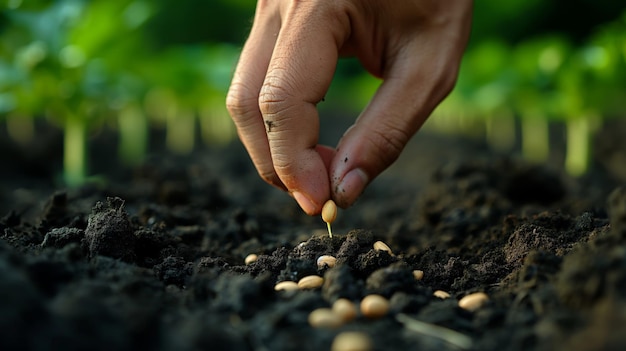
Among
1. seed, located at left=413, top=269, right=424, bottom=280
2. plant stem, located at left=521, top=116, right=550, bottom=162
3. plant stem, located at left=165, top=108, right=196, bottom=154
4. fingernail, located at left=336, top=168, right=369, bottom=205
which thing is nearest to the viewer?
seed, located at left=413, top=269, right=424, bottom=280

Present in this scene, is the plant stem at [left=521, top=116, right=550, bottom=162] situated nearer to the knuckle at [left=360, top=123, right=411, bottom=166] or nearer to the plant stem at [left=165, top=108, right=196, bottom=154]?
the plant stem at [left=165, top=108, right=196, bottom=154]

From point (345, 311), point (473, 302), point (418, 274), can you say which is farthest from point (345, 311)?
point (418, 274)

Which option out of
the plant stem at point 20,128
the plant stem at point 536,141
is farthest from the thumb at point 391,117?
the plant stem at point 20,128

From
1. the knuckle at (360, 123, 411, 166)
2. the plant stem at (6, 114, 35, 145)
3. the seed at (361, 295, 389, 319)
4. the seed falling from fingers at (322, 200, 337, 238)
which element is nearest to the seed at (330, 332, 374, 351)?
the seed at (361, 295, 389, 319)

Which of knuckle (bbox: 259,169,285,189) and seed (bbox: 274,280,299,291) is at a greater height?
knuckle (bbox: 259,169,285,189)

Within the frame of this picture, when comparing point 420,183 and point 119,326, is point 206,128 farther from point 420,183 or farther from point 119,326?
point 119,326

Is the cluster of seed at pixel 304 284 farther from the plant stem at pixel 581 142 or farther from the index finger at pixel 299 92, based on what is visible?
the plant stem at pixel 581 142

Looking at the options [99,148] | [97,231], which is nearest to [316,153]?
[97,231]
